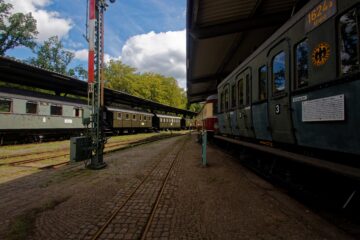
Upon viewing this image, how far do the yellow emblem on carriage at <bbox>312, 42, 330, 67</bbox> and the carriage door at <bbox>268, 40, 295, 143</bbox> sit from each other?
950mm

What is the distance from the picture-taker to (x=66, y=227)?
13.6ft

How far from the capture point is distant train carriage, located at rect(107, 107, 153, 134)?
29.1 metres

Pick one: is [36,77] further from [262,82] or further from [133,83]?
[133,83]

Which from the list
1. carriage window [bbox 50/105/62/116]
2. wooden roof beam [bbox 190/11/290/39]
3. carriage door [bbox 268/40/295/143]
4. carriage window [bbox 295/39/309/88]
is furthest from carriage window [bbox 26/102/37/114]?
carriage window [bbox 295/39/309/88]

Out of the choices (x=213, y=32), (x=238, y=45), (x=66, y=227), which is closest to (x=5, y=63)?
(x=213, y=32)

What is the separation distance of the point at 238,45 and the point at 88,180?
38.0 feet

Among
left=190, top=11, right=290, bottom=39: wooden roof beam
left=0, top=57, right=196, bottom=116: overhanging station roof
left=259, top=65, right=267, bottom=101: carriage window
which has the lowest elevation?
left=259, top=65, right=267, bottom=101: carriage window

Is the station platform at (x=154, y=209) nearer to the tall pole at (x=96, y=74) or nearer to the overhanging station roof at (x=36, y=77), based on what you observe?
the tall pole at (x=96, y=74)

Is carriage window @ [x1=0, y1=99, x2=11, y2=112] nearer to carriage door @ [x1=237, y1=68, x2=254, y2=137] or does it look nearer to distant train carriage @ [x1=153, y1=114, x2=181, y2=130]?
carriage door @ [x1=237, y1=68, x2=254, y2=137]

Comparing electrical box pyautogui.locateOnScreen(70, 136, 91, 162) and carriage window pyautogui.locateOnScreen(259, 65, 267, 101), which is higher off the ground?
carriage window pyautogui.locateOnScreen(259, 65, 267, 101)

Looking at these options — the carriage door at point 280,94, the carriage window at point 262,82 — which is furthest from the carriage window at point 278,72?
the carriage window at point 262,82

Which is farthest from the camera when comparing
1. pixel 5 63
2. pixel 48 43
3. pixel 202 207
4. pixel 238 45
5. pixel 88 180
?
pixel 48 43

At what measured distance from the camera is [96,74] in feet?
31.6

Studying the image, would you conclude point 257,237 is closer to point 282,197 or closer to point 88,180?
point 282,197
